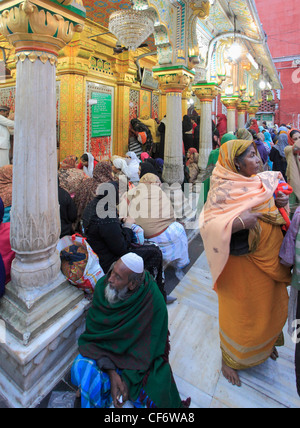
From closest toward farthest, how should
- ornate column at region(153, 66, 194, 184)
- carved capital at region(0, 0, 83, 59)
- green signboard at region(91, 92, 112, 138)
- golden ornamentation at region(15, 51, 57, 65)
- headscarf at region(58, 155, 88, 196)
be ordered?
carved capital at region(0, 0, 83, 59)
golden ornamentation at region(15, 51, 57, 65)
headscarf at region(58, 155, 88, 196)
ornate column at region(153, 66, 194, 184)
green signboard at region(91, 92, 112, 138)

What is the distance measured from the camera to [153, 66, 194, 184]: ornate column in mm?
4629

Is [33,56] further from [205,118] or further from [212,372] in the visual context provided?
[205,118]

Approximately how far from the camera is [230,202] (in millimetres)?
1615

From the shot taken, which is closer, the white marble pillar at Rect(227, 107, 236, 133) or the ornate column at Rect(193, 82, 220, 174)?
the ornate column at Rect(193, 82, 220, 174)

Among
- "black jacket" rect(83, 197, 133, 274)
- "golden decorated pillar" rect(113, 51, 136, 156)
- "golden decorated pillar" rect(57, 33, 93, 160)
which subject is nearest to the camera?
"black jacket" rect(83, 197, 133, 274)

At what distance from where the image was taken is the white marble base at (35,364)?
1.62m

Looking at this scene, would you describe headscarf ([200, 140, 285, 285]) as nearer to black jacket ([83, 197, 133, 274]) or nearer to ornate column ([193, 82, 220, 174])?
black jacket ([83, 197, 133, 274])

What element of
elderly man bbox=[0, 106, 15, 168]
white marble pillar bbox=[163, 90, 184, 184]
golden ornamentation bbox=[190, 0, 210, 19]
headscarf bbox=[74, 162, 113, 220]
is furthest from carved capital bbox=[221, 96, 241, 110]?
headscarf bbox=[74, 162, 113, 220]

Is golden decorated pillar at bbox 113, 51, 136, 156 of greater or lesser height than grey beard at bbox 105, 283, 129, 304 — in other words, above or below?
above

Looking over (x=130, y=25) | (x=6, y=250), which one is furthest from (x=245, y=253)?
(x=130, y=25)

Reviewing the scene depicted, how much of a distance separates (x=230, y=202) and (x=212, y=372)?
1.22 meters

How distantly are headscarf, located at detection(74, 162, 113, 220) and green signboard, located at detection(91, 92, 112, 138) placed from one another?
3.41 metres

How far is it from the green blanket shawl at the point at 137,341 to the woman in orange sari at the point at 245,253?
0.45 meters

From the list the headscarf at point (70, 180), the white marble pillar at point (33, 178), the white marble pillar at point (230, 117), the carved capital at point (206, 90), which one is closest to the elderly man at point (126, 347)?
the white marble pillar at point (33, 178)
